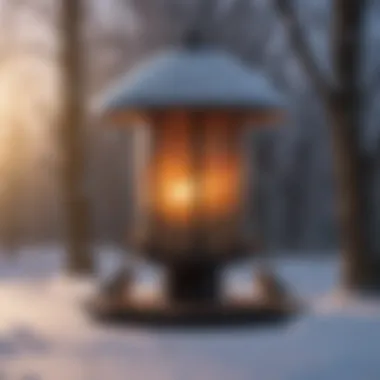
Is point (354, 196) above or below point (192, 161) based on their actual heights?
above

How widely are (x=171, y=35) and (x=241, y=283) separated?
575 centimetres

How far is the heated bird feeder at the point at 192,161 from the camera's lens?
7852 millimetres

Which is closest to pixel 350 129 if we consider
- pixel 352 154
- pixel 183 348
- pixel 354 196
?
pixel 352 154

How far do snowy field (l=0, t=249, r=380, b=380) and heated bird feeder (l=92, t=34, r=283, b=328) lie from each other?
1.64 feet

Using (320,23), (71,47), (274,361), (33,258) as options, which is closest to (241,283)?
(71,47)

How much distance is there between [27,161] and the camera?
22875 mm

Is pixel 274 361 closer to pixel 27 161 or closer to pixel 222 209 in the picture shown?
pixel 222 209

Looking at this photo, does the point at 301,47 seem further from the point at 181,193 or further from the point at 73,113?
the point at 181,193

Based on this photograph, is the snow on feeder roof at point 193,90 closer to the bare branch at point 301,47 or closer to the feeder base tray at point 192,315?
the feeder base tray at point 192,315

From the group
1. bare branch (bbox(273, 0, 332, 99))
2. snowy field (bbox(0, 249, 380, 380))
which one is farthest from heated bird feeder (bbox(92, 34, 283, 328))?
bare branch (bbox(273, 0, 332, 99))

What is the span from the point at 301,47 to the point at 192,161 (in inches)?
153

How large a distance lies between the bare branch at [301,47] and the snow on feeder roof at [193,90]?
310cm

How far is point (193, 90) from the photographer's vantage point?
775 centimetres

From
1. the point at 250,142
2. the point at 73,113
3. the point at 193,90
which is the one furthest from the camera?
the point at 250,142
